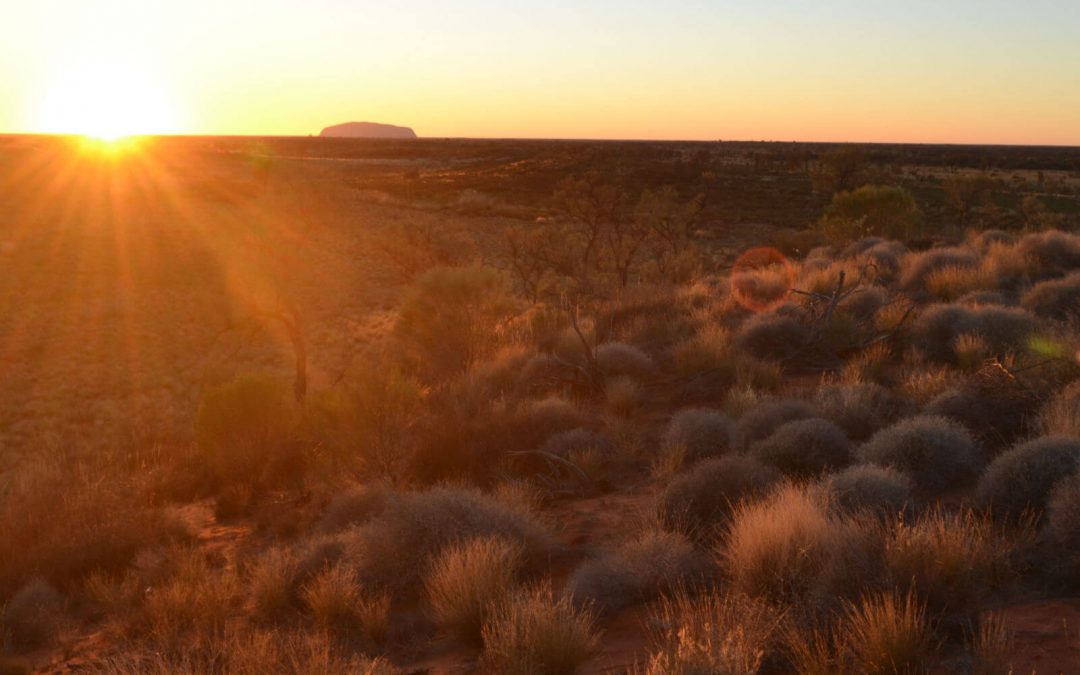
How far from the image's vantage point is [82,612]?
7.94 meters

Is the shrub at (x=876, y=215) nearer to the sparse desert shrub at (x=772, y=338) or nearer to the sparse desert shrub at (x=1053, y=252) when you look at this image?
the sparse desert shrub at (x=1053, y=252)

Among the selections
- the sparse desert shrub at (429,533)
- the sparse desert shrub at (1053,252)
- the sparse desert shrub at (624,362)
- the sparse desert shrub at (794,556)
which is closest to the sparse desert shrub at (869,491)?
the sparse desert shrub at (794,556)

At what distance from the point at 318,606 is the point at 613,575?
236cm

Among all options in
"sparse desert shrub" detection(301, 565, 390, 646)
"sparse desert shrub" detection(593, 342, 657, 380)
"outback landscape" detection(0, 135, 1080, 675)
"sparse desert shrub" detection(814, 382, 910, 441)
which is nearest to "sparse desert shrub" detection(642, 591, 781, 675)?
"outback landscape" detection(0, 135, 1080, 675)

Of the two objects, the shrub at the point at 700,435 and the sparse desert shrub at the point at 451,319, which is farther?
the sparse desert shrub at the point at 451,319

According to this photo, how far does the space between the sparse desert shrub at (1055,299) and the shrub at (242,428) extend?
12.2 m

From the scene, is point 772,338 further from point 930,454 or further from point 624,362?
point 930,454

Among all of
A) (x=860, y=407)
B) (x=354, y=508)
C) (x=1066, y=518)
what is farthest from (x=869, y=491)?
(x=354, y=508)

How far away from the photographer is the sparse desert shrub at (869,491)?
5.62m

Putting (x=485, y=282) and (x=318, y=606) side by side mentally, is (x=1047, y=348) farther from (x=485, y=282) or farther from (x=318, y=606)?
(x=485, y=282)

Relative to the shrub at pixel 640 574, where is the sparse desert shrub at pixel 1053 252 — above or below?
above

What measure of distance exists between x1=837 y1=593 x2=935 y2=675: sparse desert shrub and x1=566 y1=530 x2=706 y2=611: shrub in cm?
145

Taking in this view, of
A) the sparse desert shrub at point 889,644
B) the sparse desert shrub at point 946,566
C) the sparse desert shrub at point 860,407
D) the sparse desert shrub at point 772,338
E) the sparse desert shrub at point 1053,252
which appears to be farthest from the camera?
the sparse desert shrub at point 1053,252

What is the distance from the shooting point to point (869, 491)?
5734 mm
